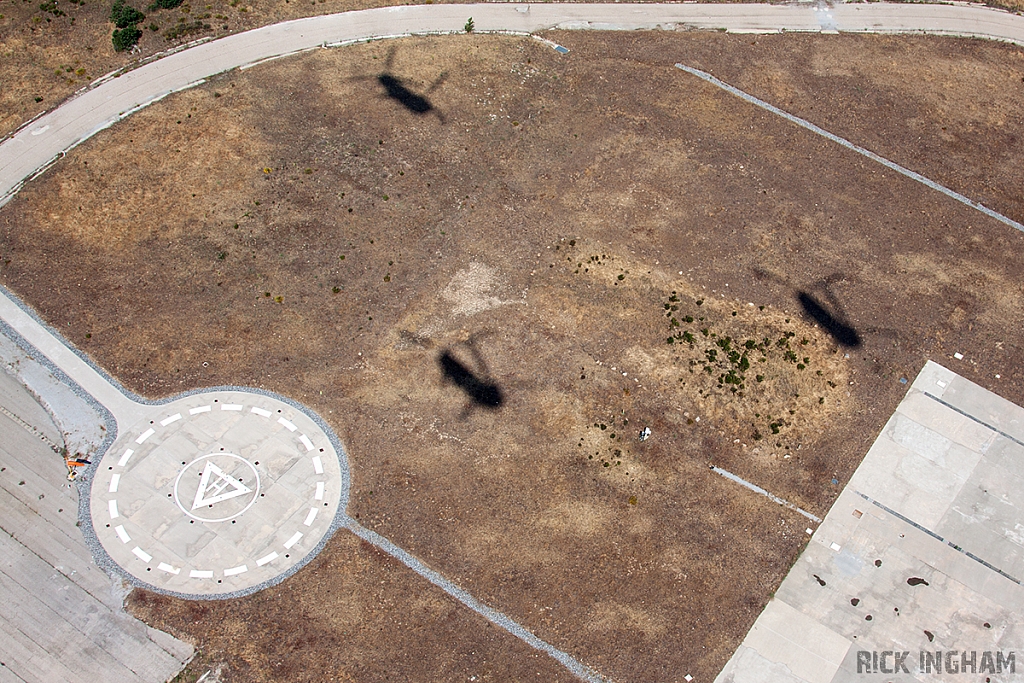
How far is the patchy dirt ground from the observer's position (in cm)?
3234

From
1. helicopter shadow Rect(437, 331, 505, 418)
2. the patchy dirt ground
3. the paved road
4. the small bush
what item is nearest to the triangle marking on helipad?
the patchy dirt ground

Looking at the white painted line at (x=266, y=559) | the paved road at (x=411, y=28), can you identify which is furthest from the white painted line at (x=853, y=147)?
the white painted line at (x=266, y=559)

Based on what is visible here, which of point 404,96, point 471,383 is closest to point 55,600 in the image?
point 471,383

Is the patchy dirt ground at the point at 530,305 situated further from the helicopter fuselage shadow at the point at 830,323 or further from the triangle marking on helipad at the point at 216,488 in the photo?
the triangle marking on helipad at the point at 216,488

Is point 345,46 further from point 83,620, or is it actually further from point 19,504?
point 83,620

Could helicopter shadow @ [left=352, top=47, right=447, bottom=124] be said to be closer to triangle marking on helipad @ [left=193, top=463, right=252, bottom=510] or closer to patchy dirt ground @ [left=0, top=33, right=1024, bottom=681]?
patchy dirt ground @ [left=0, top=33, right=1024, bottom=681]

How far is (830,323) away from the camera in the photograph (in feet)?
130

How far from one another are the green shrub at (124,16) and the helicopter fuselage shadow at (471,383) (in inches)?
1213

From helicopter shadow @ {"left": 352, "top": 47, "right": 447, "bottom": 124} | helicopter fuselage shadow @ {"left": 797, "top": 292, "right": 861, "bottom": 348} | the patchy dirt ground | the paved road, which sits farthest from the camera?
helicopter shadow @ {"left": 352, "top": 47, "right": 447, "bottom": 124}

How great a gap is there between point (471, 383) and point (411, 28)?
2750 centimetres

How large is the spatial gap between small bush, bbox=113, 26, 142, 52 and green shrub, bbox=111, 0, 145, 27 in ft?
1.06

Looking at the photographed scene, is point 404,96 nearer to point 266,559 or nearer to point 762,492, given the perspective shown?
point 266,559

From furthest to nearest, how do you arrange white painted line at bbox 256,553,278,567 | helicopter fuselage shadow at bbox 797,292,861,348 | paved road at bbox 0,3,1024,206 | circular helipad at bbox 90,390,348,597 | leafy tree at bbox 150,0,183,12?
leafy tree at bbox 150,0,183,12
paved road at bbox 0,3,1024,206
helicopter fuselage shadow at bbox 797,292,861,348
white painted line at bbox 256,553,278,567
circular helipad at bbox 90,390,348,597

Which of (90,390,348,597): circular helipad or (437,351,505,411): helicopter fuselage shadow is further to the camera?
(437,351,505,411): helicopter fuselage shadow
